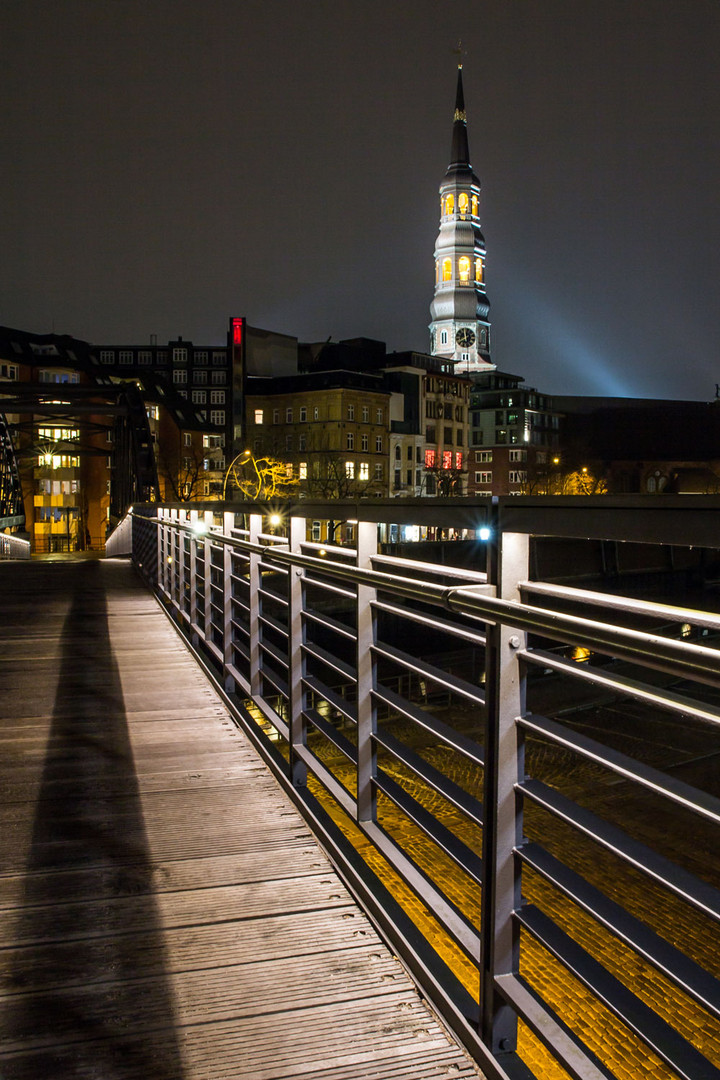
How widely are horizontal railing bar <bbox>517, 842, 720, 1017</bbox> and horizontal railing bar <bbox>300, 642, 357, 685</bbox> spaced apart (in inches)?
50.2

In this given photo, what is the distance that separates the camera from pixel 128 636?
8.76 metres

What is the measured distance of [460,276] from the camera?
6319 inches

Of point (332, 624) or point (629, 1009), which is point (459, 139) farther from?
point (629, 1009)

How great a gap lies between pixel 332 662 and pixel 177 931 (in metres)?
1.20

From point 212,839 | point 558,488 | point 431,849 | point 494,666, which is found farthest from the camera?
point 558,488

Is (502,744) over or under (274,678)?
over

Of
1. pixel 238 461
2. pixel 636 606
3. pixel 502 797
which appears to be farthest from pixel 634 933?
pixel 238 461

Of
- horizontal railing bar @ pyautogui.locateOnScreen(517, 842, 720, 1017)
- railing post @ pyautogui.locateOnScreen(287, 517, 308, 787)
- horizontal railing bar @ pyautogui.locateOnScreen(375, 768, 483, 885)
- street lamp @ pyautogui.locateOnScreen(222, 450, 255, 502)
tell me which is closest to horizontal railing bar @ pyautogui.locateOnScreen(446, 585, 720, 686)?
horizontal railing bar @ pyautogui.locateOnScreen(517, 842, 720, 1017)

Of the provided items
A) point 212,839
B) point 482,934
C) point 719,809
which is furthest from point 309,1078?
point 212,839

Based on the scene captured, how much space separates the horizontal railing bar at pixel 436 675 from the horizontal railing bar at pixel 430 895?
0.57m

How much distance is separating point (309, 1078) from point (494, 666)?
1.00 m

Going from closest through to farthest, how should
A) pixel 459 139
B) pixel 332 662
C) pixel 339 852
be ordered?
pixel 339 852 → pixel 332 662 → pixel 459 139

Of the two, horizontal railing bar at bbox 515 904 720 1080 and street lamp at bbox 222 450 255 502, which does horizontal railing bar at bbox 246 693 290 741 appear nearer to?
horizontal railing bar at bbox 515 904 720 1080

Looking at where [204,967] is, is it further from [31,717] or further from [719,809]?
[31,717]
